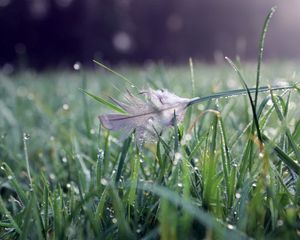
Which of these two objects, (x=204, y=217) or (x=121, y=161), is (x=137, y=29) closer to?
(x=121, y=161)

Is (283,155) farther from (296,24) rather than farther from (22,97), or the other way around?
(296,24)

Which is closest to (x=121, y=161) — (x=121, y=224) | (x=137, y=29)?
(x=121, y=224)

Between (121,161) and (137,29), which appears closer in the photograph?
(121,161)

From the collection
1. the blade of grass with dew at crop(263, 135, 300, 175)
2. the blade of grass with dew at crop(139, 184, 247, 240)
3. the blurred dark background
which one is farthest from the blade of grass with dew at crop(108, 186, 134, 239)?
the blurred dark background

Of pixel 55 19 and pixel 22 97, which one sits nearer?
pixel 22 97

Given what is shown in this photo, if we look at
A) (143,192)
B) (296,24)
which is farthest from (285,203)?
(296,24)

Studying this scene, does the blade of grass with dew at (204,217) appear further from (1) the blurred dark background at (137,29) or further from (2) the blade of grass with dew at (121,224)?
(1) the blurred dark background at (137,29)

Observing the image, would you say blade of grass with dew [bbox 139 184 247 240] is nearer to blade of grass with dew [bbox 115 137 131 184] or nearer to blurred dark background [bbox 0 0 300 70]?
blade of grass with dew [bbox 115 137 131 184]

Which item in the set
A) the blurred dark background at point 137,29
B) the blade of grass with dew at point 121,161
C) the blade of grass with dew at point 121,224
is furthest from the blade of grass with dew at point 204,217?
the blurred dark background at point 137,29
